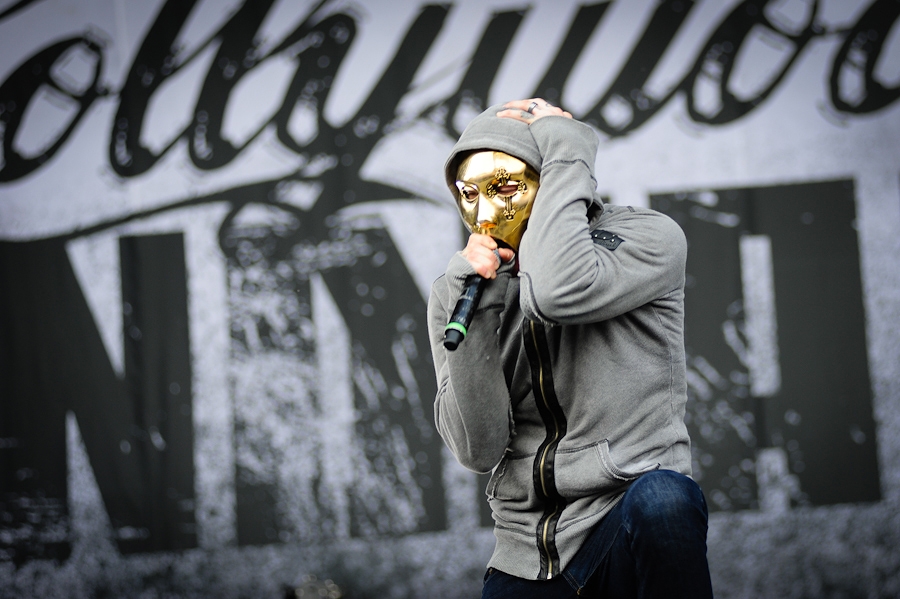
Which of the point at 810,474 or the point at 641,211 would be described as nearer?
the point at 641,211

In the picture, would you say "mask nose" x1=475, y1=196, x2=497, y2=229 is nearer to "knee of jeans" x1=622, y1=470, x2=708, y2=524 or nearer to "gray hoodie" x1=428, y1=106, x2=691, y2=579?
"gray hoodie" x1=428, y1=106, x2=691, y2=579

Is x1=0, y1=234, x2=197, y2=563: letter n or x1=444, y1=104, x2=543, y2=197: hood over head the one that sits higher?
x1=444, y1=104, x2=543, y2=197: hood over head

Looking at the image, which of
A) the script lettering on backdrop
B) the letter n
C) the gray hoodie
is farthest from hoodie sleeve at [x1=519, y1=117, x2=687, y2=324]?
the letter n

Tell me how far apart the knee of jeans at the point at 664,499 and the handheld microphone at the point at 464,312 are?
371 mm

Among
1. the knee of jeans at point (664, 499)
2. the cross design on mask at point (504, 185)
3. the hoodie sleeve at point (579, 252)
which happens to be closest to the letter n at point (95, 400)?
the cross design on mask at point (504, 185)

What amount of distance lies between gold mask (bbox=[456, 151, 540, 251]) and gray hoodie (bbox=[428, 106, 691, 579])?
0.08 ft

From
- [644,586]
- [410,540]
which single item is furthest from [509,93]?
[644,586]

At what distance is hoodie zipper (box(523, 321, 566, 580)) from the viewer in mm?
1462

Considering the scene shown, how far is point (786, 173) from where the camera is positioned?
318 cm

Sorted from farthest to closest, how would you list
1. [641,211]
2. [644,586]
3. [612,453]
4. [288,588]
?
[288,588], [641,211], [612,453], [644,586]

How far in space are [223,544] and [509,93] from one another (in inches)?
80.4

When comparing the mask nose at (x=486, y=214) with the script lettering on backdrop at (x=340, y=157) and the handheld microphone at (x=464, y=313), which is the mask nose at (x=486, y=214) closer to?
the handheld microphone at (x=464, y=313)

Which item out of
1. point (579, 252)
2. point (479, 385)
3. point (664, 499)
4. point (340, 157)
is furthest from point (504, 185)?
point (340, 157)

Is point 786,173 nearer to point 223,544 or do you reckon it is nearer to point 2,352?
point 223,544
